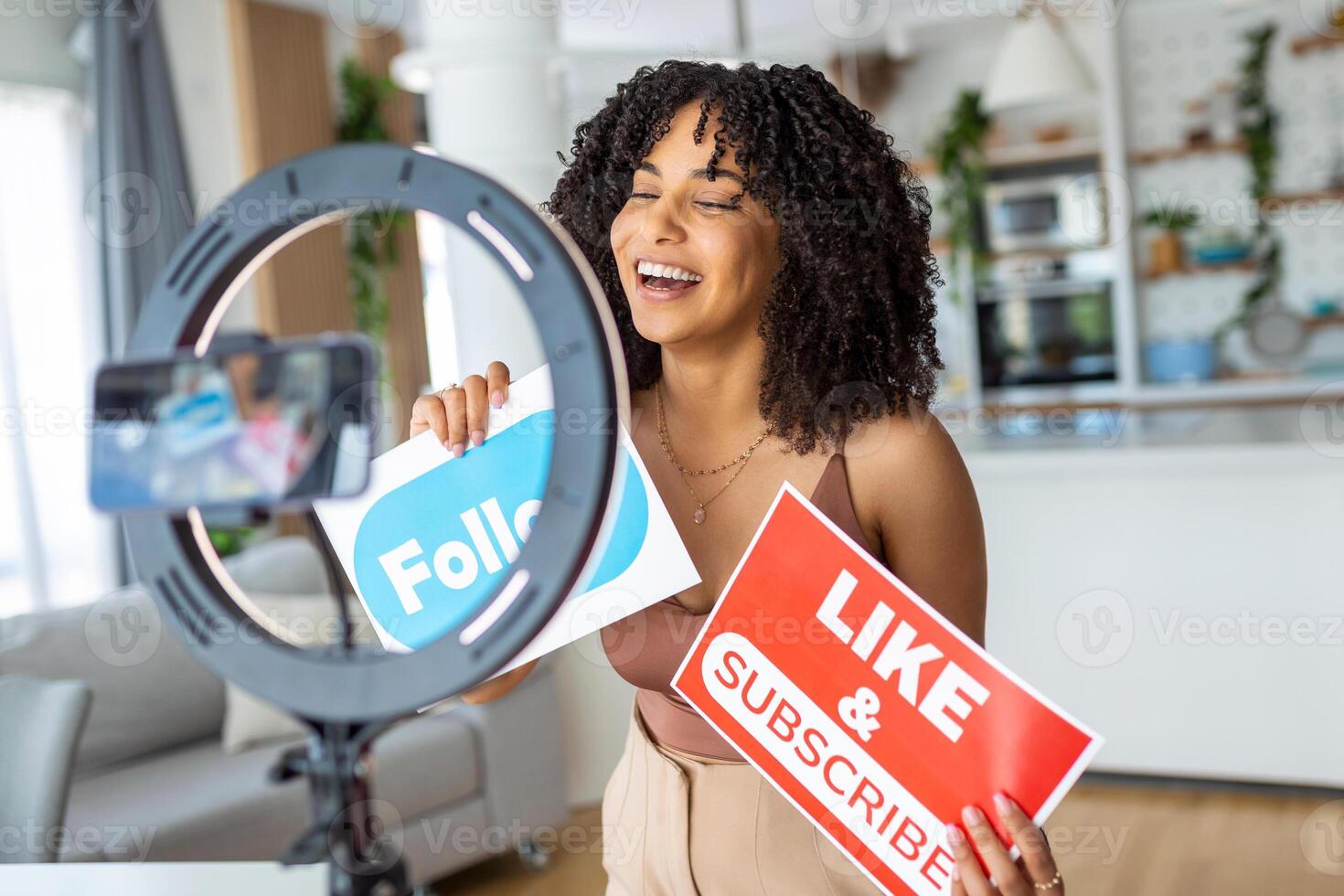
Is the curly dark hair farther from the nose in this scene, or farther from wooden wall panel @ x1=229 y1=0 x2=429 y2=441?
wooden wall panel @ x1=229 y1=0 x2=429 y2=441

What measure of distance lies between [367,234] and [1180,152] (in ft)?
13.0

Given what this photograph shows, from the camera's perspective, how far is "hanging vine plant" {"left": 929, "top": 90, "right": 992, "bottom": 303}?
616cm

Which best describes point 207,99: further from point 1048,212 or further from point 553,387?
point 553,387

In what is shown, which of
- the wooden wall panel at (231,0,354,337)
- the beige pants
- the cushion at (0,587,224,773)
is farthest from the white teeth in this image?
the wooden wall panel at (231,0,354,337)

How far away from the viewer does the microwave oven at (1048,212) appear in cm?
610

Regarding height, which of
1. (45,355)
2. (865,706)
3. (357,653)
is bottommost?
(865,706)

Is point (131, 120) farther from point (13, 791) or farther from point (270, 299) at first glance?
point (13, 791)

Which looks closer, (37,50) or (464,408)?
(464,408)

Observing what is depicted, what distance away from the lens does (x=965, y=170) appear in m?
6.23

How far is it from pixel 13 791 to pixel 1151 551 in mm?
2658

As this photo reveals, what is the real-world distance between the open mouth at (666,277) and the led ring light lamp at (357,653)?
508mm

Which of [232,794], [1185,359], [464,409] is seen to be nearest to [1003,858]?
[464,409]

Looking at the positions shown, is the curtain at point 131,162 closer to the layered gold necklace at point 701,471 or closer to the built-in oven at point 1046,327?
the layered gold necklace at point 701,471

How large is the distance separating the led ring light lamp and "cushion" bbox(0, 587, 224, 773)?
2.40 m
